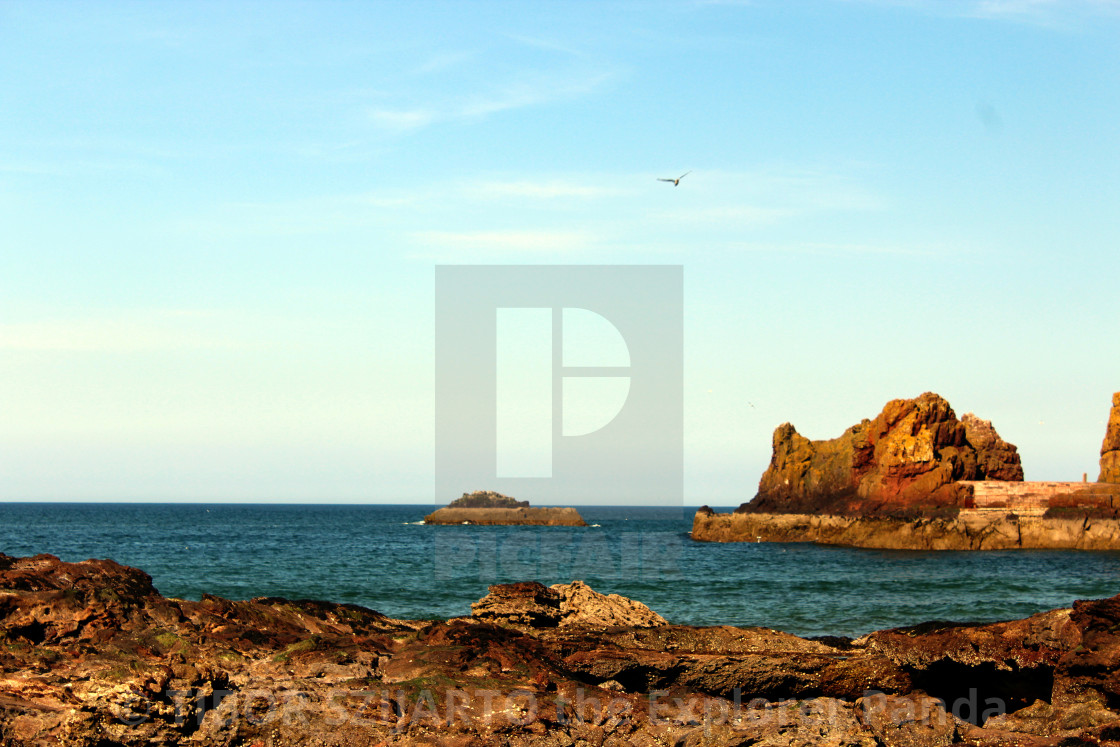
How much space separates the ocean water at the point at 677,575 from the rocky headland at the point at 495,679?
12.1 meters

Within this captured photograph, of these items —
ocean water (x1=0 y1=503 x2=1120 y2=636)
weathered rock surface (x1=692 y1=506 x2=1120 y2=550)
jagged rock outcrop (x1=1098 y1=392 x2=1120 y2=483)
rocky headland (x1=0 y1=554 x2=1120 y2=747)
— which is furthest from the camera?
jagged rock outcrop (x1=1098 y1=392 x2=1120 y2=483)

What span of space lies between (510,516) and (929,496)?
65.6m

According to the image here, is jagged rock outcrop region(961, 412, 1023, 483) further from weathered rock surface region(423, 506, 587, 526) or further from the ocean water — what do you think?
weathered rock surface region(423, 506, 587, 526)

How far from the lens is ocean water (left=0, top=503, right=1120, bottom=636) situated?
27.2m

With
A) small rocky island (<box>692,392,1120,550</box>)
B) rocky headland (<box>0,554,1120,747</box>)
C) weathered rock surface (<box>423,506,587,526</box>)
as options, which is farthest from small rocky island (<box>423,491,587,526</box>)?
rocky headland (<box>0,554,1120,747</box>)

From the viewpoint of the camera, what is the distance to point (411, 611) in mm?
26547

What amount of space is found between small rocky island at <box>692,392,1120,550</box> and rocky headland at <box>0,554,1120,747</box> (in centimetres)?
5226

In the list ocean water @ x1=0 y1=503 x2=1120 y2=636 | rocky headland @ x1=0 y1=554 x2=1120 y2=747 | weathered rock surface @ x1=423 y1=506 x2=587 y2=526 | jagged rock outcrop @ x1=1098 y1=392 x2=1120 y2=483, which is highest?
jagged rock outcrop @ x1=1098 y1=392 x2=1120 y2=483

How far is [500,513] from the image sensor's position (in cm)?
12306

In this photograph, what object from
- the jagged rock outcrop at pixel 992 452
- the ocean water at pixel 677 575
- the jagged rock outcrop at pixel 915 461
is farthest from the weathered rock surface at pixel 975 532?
the jagged rock outcrop at pixel 992 452

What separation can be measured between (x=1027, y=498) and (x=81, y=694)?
65704mm

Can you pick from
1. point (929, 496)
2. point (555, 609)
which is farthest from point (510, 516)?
point (555, 609)

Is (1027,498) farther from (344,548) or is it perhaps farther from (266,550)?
(266,550)

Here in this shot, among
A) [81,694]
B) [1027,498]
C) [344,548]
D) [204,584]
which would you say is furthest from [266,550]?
[81,694]
